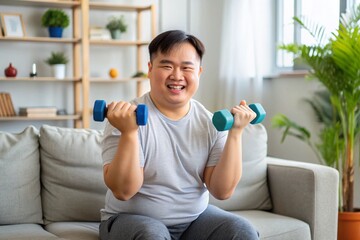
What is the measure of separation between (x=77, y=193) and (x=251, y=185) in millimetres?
811

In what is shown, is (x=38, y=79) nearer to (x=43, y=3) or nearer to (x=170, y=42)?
(x=43, y=3)

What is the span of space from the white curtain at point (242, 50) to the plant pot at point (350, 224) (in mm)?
2011

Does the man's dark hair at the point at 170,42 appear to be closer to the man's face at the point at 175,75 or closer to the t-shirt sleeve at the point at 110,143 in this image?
the man's face at the point at 175,75

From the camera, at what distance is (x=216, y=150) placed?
79.1 inches

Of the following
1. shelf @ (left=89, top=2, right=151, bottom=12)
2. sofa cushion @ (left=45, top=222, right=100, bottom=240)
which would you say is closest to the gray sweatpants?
sofa cushion @ (left=45, top=222, right=100, bottom=240)

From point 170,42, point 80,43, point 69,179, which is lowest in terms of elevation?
point 69,179

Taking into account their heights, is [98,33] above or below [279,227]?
above

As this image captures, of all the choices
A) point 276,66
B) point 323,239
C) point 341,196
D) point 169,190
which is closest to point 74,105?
point 276,66

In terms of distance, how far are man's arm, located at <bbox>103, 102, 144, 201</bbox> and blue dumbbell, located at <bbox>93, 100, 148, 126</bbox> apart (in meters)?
0.02

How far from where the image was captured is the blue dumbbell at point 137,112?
1698 millimetres

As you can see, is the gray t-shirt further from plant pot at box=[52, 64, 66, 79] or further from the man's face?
plant pot at box=[52, 64, 66, 79]

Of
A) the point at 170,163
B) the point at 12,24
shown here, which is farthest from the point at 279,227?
the point at 12,24

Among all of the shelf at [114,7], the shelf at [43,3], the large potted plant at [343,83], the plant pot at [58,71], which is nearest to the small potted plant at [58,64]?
the plant pot at [58,71]

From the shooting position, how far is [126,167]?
1.78 metres
